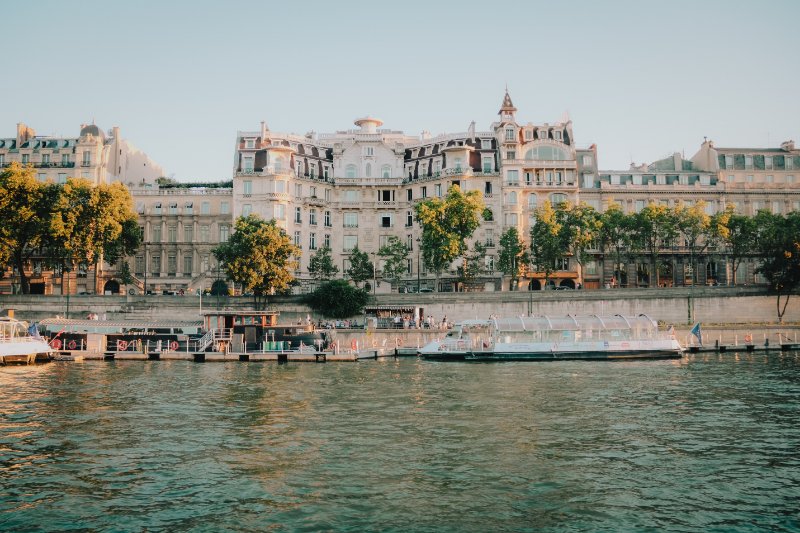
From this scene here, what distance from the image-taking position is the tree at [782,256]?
244 feet

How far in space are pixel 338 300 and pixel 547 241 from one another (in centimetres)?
2540

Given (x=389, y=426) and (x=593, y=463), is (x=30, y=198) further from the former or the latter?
(x=593, y=463)

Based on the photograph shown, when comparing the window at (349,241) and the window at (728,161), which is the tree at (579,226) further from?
the window at (349,241)

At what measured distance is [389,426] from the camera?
1180 inches

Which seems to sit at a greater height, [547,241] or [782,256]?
[547,241]


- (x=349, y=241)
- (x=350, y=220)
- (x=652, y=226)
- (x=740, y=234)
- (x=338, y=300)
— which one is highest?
(x=350, y=220)

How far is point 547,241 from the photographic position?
81188mm

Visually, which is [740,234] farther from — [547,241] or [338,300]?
[338,300]

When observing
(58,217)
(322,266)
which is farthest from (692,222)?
(58,217)

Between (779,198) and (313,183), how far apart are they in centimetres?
6415

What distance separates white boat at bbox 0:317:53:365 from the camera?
2160 inches

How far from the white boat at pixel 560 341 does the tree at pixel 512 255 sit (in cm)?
2082

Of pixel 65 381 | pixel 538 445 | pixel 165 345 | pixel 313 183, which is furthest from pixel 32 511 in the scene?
pixel 313 183

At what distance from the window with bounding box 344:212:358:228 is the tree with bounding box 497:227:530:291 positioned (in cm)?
2234
